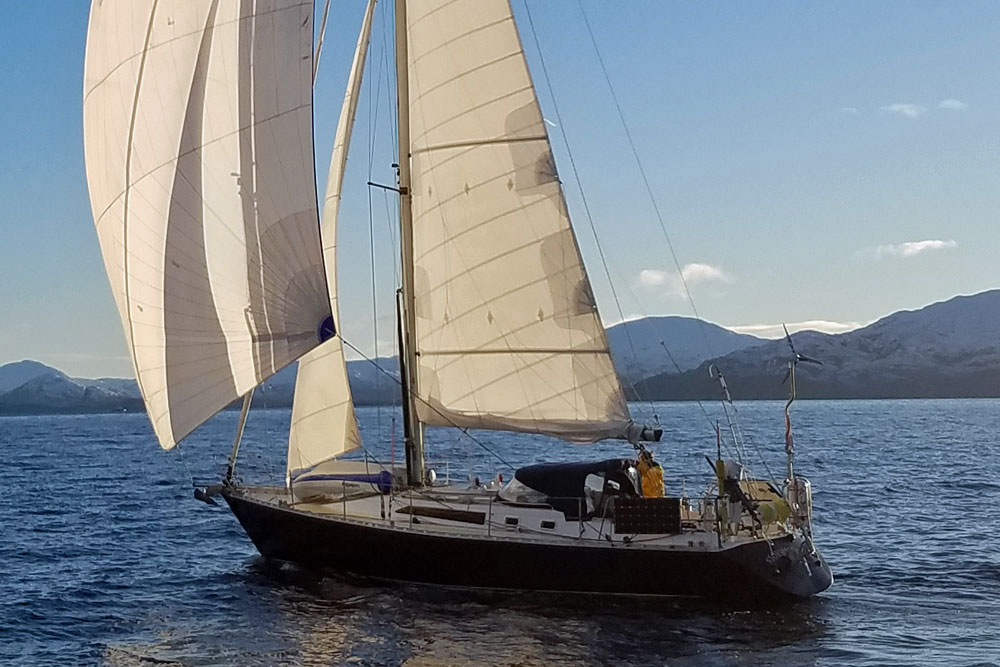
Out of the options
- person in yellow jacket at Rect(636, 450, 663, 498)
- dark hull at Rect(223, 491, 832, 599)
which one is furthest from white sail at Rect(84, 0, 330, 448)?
person in yellow jacket at Rect(636, 450, 663, 498)

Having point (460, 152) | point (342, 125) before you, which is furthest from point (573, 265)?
point (342, 125)

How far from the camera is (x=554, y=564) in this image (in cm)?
1912

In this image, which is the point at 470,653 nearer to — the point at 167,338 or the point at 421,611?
the point at 421,611

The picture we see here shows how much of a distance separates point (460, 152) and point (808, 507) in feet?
28.1

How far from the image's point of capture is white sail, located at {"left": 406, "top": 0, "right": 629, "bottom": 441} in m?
20.9

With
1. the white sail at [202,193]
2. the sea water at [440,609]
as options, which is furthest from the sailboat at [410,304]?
the sea water at [440,609]

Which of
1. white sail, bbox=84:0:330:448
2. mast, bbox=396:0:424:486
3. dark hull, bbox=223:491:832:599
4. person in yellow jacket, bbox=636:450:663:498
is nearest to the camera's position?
white sail, bbox=84:0:330:448

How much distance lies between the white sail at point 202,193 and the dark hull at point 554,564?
3904 mm

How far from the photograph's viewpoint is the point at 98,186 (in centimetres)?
1808

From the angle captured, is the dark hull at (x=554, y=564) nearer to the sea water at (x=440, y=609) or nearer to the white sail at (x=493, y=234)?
the sea water at (x=440, y=609)

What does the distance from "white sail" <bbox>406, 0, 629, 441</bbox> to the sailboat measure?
38 millimetres

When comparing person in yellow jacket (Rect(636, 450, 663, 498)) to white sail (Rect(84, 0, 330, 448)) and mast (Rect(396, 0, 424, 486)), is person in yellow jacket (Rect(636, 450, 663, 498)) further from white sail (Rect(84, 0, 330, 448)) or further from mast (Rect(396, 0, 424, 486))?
white sail (Rect(84, 0, 330, 448))

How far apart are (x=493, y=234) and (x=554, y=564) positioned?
232 inches

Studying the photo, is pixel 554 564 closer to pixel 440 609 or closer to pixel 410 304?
pixel 440 609
